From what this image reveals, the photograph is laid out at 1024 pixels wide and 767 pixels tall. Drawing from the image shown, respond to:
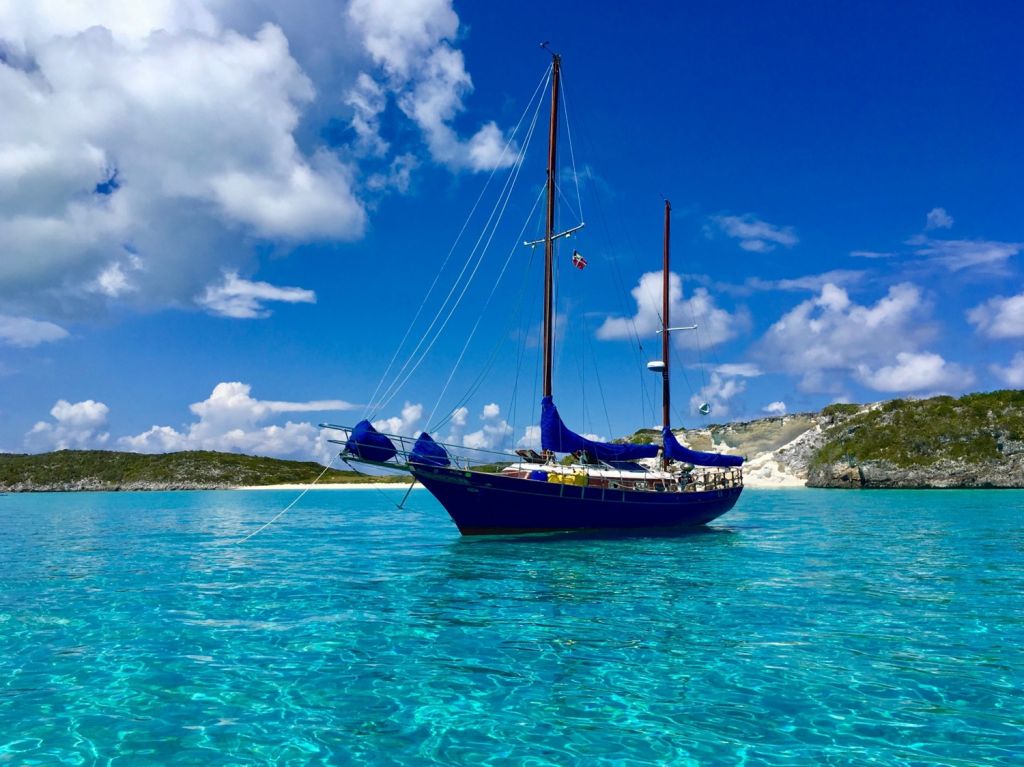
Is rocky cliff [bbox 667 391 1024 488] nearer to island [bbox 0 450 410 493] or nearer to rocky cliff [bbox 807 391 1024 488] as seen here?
rocky cliff [bbox 807 391 1024 488]

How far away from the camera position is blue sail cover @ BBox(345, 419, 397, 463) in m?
29.6

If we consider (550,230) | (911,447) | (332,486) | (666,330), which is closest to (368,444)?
(550,230)

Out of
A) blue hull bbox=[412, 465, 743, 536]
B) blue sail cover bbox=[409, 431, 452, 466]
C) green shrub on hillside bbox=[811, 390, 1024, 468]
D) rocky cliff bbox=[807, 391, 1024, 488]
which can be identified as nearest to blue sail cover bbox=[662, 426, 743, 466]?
blue hull bbox=[412, 465, 743, 536]

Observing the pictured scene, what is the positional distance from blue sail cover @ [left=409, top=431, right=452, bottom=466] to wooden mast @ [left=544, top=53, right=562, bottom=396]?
24.8 ft

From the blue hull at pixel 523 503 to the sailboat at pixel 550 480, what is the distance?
47 millimetres

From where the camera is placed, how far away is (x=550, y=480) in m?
31.2

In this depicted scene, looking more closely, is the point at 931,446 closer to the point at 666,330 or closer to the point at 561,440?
the point at 666,330

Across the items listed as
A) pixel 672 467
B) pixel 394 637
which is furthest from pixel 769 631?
pixel 672 467

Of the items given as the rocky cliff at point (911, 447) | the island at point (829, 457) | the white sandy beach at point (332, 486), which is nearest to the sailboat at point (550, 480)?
the island at point (829, 457)

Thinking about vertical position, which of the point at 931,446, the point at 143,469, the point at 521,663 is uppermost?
the point at 931,446

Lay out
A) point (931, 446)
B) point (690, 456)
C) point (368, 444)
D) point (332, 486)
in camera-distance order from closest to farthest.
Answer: point (368, 444) < point (690, 456) < point (931, 446) < point (332, 486)

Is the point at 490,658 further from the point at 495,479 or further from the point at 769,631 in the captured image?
the point at 495,479

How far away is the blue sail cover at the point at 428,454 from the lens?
3023 cm

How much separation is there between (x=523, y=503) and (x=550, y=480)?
1719mm
